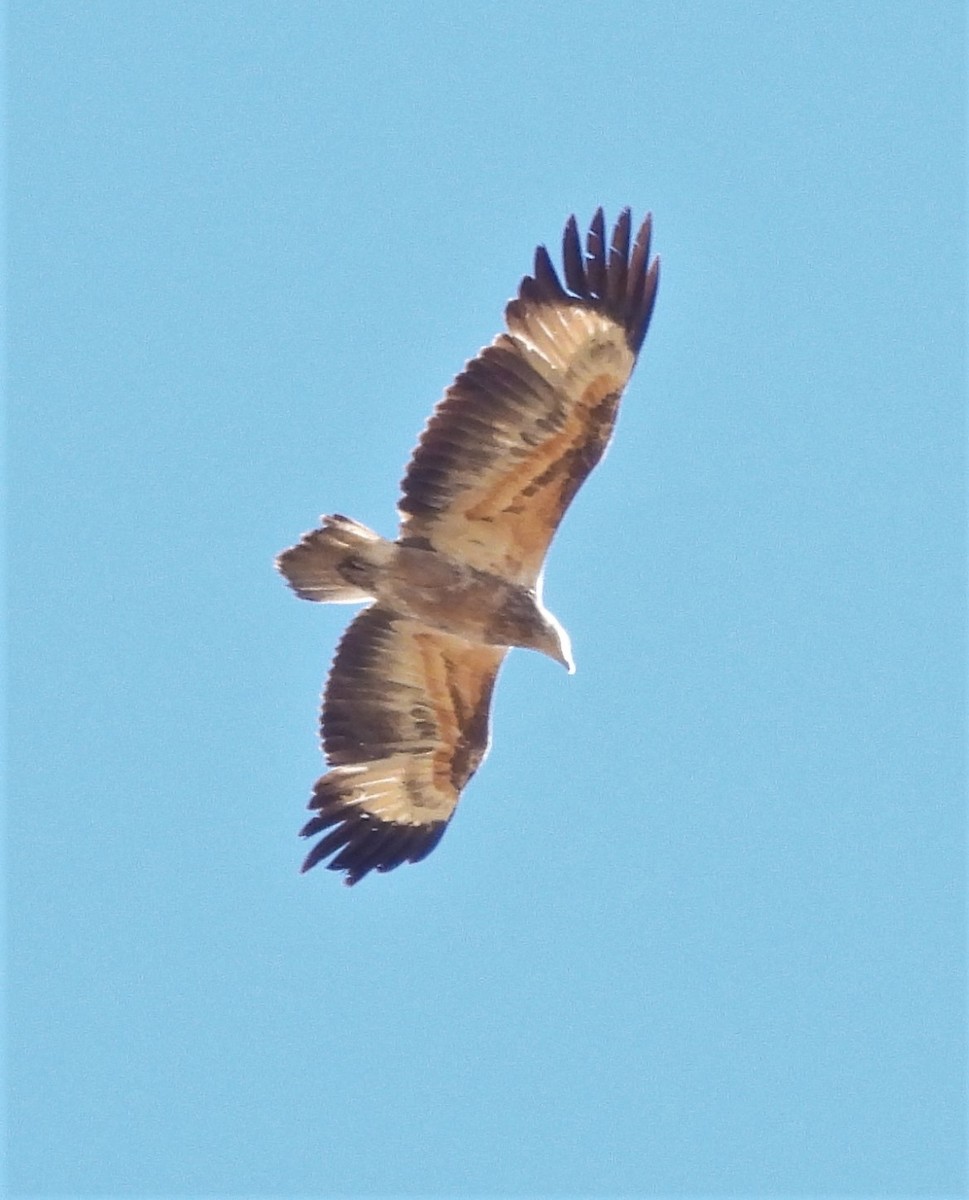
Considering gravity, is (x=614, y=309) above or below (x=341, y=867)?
above

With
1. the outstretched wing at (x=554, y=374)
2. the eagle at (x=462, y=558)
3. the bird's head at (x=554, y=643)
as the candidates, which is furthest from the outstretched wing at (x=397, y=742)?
the outstretched wing at (x=554, y=374)

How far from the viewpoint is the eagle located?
13789 millimetres

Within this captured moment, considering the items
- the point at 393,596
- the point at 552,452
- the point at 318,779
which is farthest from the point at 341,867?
the point at 552,452

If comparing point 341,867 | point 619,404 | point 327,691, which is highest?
point 619,404

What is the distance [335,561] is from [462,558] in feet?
2.44

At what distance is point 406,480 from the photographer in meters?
14.2

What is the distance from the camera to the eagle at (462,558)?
13.8 meters

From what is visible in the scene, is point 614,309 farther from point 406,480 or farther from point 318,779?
point 318,779

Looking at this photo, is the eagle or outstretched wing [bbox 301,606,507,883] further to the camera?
outstretched wing [bbox 301,606,507,883]

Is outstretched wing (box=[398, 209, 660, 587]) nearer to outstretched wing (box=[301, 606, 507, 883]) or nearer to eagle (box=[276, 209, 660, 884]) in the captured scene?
eagle (box=[276, 209, 660, 884])

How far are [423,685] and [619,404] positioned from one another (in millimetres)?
2255

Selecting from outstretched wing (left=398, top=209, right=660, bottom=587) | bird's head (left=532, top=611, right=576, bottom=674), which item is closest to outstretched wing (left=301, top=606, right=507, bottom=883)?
bird's head (left=532, top=611, right=576, bottom=674)

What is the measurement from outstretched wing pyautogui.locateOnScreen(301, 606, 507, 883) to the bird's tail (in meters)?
0.73

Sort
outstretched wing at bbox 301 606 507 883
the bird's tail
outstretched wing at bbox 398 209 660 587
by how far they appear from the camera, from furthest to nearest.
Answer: outstretched wing at bbox 301 606 507 883 → the bird's tail → outstretched wing at bbox 398 209 660 587
